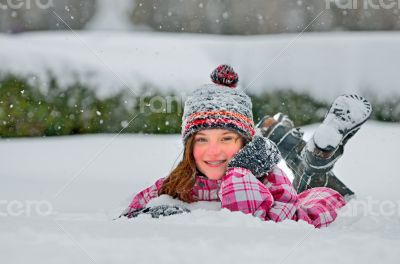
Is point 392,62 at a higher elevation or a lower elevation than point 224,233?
lower

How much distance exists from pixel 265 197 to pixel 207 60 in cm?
530

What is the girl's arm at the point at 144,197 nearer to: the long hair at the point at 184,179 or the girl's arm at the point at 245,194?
the long hair at the point at 184,179

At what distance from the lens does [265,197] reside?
222 cm

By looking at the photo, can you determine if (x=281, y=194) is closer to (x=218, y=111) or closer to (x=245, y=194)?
(x=245, y=194)

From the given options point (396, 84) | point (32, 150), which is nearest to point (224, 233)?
point (32, 150)

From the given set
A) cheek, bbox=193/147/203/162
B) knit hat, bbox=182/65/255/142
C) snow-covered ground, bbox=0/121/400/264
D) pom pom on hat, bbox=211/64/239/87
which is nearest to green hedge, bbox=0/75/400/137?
snow-covered ground, bbox=0/121/400/264

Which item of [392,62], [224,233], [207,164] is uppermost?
[224,233]

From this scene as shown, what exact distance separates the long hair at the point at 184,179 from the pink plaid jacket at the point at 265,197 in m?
0.04

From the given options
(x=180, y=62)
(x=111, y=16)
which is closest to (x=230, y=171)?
(x=180, y=62)

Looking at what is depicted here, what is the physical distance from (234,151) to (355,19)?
650cm

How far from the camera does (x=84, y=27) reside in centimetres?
922

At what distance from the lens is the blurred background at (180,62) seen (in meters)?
6.19

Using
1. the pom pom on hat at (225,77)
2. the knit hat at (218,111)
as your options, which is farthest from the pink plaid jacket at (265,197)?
the pom pom on hat at (225,77)

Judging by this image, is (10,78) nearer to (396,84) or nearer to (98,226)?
(396,84)
